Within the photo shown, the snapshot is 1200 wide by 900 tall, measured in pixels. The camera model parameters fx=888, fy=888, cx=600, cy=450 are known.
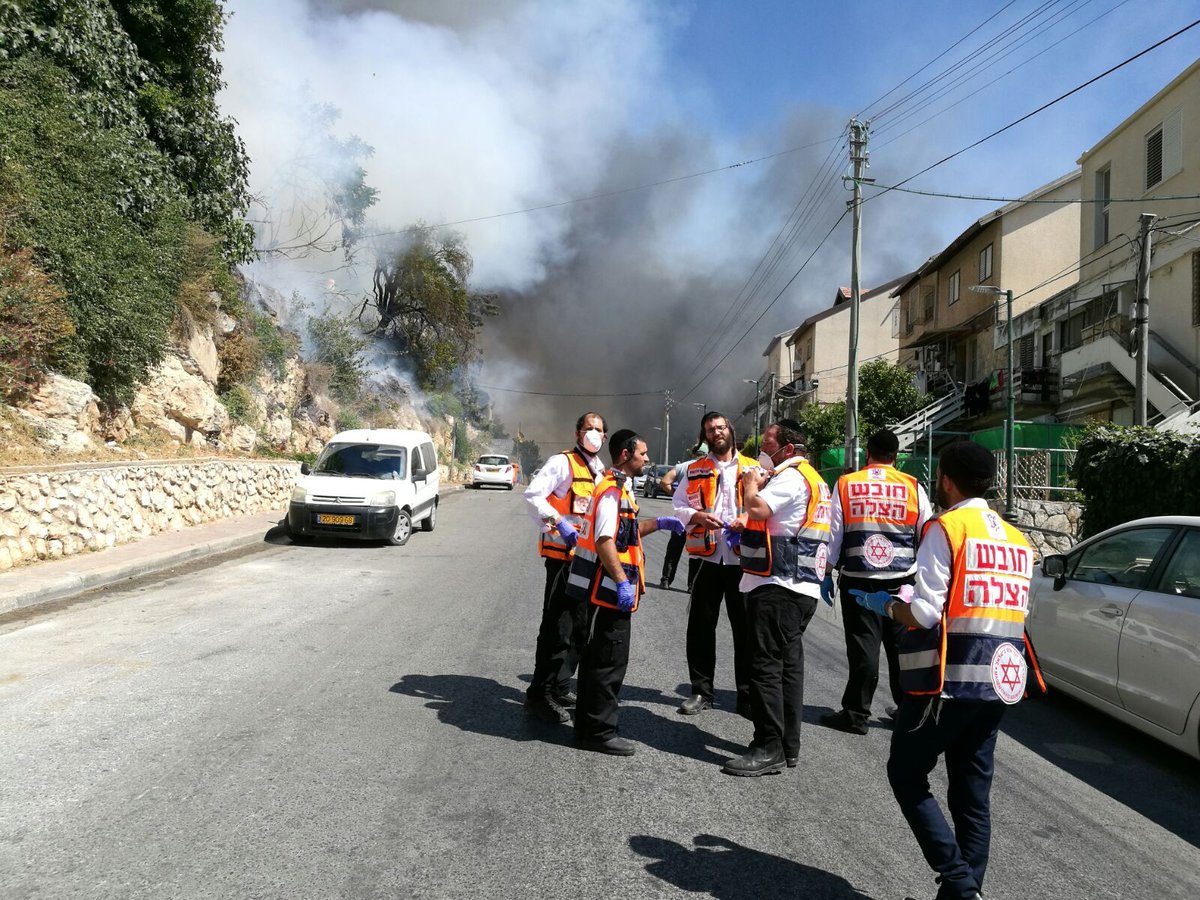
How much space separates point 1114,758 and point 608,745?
2.61 metres

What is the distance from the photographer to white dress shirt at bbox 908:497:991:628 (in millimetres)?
2662

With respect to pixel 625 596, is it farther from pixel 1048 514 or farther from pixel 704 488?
pixel 1048 514

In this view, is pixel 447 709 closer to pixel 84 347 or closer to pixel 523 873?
pixel 523 873

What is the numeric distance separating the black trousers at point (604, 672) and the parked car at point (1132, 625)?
2.55m

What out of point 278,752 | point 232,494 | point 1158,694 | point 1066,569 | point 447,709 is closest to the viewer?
point 278,752

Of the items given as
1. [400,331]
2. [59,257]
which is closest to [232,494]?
[59,257]

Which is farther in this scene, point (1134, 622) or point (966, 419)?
point (966, 419)

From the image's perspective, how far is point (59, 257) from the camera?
11812 millimetres

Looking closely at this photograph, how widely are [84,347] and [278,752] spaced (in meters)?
11.3

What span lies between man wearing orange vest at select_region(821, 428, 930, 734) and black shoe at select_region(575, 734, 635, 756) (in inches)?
48.4

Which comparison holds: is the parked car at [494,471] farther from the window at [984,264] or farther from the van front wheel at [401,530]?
the van front wheel at [401,530]

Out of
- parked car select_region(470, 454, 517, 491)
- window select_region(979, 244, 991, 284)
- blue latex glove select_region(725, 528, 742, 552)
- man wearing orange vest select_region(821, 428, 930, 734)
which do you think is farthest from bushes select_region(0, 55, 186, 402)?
window select_region(979, 244, 991, 284)

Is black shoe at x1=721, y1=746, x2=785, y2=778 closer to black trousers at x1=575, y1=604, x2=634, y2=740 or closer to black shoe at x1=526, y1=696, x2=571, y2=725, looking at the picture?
black trousers at x1=575, y1=604, x2=634, y2=740

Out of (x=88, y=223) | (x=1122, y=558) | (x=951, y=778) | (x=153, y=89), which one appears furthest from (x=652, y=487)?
(x=951, y=778)
